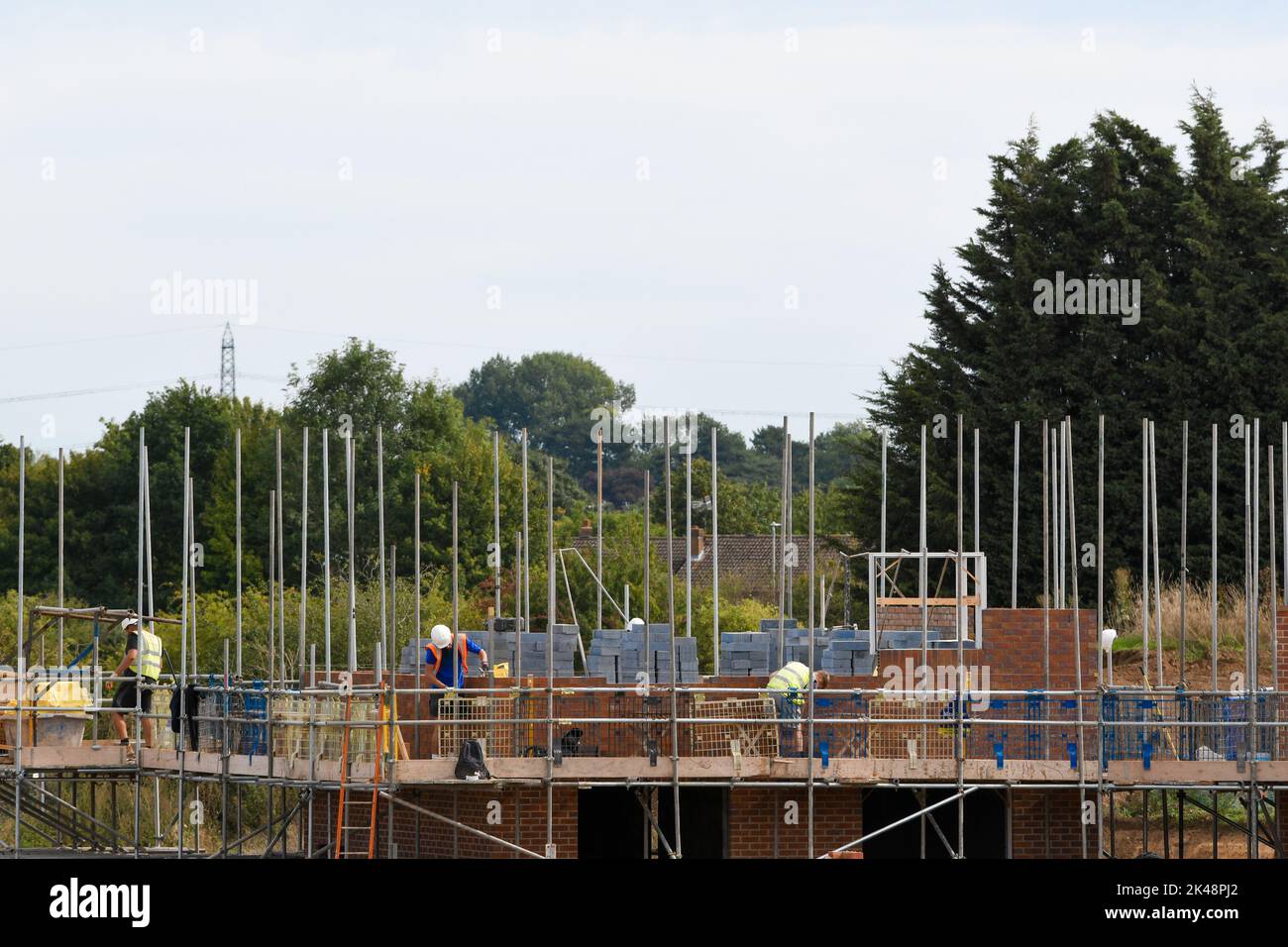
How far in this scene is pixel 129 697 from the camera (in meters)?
24.6

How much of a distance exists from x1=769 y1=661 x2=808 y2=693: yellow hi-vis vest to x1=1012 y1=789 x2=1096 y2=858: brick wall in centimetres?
281

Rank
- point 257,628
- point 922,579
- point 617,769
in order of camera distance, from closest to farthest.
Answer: point 617,769 < point 922,579 < point 257,628

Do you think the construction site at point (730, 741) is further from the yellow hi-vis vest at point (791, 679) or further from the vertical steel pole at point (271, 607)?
the vertical steel pole at point (271, 607)

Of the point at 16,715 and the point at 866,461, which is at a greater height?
the point at 866,461

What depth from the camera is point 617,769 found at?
19.7m

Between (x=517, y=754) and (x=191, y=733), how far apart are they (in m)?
4.90

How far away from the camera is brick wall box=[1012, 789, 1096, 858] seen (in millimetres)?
21547

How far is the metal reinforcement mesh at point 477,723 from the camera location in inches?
784

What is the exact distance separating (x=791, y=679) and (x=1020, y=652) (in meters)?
2.79

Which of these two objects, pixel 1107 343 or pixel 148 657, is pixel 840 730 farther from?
pixel 1107 343
